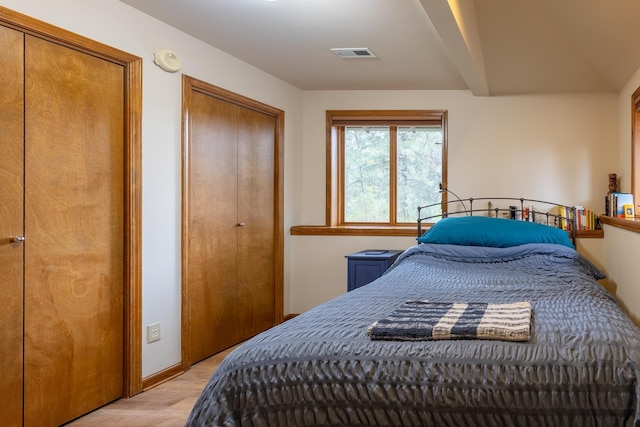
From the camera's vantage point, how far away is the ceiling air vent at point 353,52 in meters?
3.96

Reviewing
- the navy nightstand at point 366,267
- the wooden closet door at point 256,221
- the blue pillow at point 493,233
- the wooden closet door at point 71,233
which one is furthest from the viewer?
the navy nightstand at point 366,267

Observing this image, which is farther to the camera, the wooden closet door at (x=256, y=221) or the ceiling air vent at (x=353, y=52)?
the wooden closet door at (x=256, y=221)

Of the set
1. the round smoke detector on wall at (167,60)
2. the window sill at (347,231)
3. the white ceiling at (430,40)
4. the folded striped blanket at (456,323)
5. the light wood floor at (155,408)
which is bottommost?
the light wood floor at (155,408)

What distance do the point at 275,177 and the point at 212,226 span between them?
102 centimetres

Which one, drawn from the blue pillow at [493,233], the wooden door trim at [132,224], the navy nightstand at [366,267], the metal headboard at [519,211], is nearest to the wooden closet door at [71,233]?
the wooden door trim at [132,224]

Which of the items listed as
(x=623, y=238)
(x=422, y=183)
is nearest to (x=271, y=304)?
(x=422, y=183)

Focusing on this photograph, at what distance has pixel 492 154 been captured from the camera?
502 cm

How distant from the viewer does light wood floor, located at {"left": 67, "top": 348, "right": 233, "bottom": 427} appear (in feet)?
9.29

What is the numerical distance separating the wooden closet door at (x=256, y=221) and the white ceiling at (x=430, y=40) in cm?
49

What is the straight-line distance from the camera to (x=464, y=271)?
11.5 ft

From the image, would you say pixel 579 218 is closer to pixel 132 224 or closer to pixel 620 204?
pixel 620 204

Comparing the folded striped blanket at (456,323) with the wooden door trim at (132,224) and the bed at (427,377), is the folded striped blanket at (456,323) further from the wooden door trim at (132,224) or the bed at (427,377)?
the wooden door trim at (132,224)

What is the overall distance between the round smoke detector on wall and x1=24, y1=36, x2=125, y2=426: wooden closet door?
0.89 ft

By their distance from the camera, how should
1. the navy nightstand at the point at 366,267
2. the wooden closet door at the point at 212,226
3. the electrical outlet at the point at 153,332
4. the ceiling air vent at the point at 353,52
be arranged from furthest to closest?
the navy nightstand at the point at 366,267
the ceiling air vent at the point at 353,52
the wooden closet door at the point at 212,226
the electrical outlet at the point at 153,332
